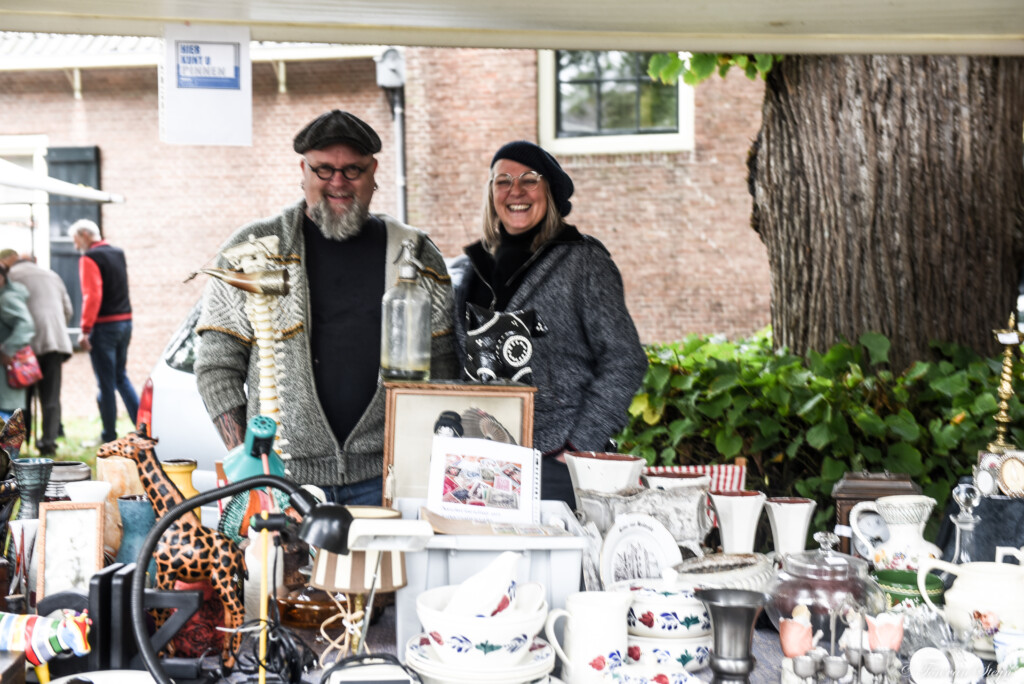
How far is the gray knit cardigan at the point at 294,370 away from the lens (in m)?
2.16

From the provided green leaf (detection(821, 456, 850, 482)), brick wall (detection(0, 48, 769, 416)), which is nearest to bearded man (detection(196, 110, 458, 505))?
green leaf (detection(821, 456, 850, 482))

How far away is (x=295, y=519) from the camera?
154 centimetres

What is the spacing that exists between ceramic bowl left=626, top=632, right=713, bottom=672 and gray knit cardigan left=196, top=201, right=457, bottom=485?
0.95m

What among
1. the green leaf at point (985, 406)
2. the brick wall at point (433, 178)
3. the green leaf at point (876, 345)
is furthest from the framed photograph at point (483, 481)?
the brick wall at point (433, 178)

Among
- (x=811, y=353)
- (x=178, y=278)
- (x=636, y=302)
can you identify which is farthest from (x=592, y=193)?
(x=811, y=353)

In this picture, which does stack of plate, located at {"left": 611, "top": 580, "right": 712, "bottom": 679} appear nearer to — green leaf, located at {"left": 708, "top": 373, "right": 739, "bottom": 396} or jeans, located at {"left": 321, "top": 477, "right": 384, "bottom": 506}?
jeans, located at {"left": 321, "top": 477, "right": 384, "bottom": 506}

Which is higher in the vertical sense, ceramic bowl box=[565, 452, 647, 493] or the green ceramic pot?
ceramic bowl box=[565, 452, 647, 493]

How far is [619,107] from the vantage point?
10.6 m

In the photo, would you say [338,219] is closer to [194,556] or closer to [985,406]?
[194,556]

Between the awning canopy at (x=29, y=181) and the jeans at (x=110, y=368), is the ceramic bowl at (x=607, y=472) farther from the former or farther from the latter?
the awning canopy at (x=29, y=181)

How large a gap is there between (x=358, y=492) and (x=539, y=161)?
94 centimetres

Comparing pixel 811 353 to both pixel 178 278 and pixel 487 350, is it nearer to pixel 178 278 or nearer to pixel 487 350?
pixel 487 350

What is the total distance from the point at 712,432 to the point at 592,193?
753 centimetres

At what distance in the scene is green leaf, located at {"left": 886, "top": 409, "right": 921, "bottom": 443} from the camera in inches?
111
